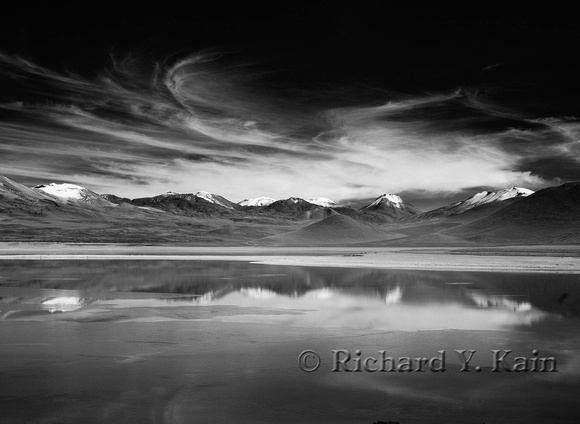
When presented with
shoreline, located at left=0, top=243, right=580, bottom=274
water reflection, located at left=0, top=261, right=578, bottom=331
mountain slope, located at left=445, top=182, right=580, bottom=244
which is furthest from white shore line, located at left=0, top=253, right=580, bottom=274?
Answer: mountain slope, located at left=445, top=182, right=580, bottom=244

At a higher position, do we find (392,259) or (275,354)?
(392,259)

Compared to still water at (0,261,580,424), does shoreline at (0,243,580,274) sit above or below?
above

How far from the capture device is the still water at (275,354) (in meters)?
10.1

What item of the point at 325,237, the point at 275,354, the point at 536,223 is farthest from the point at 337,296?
the point at 536,223

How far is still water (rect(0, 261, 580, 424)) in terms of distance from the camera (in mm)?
10133

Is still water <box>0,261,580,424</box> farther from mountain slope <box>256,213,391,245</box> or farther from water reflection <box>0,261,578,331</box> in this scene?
mountain slope <box>256,213,391,245</box>

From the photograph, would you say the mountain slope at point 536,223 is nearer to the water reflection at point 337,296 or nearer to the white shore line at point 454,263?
the white shore line at point 454,263

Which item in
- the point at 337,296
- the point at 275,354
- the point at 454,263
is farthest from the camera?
the point at 454,263

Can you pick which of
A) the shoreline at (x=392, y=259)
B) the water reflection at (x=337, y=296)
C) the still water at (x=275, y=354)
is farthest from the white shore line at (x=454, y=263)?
the still water at (x=275, y=354)

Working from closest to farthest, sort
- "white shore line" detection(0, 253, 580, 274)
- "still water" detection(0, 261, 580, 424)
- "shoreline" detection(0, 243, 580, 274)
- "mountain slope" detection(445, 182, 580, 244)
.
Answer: "still water" detection(0, 261, 580, 424)
"white shore line" detection(0, 253, 580, 274)
"shoreline" detection(0, 243, 580, 274)
"mountain slope" detection(445, 182, 580, 244)

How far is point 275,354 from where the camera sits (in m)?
14.3

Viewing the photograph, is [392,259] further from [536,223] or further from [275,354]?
[536,223]

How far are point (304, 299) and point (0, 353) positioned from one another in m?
14.3

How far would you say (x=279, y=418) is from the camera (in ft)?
31.6
